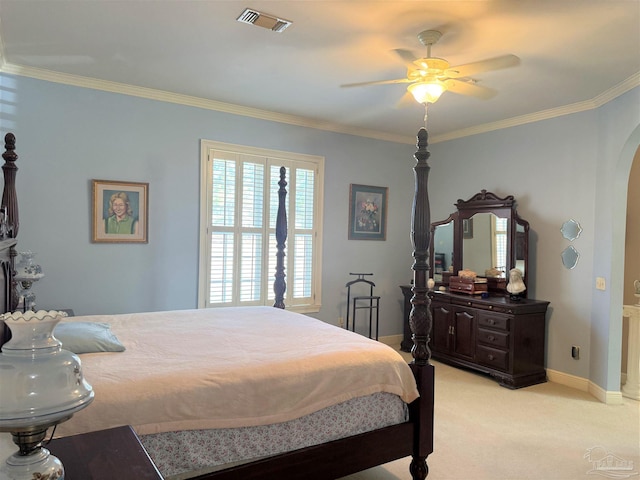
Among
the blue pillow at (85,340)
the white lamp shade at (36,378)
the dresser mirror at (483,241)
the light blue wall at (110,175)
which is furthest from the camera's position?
the dresser mirror at (483,241)

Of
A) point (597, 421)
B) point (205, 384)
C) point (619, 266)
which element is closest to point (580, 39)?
point (619, 266)

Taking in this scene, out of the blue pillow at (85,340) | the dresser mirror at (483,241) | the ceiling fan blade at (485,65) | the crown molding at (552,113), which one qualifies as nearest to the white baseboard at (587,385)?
the dresser mirror at (483,241)

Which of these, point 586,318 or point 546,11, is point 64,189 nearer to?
point 546,11

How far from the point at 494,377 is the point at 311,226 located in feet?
8.28

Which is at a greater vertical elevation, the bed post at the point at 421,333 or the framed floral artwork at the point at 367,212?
the framed floral artwork at the point at 367,212

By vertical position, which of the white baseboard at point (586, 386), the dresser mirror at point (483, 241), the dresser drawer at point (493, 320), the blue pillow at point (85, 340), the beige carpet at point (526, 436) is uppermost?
the dresser mirror at point (483, 241)

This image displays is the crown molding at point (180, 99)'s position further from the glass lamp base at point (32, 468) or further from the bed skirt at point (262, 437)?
the glass lamp base at point (32, 468)

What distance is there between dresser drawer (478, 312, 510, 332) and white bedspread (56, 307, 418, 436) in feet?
7.14

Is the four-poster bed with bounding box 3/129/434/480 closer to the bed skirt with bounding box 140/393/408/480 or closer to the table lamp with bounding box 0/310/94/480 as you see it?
the bed skirt with bounding box 140/393/408/480

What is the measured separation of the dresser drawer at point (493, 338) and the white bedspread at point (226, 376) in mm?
2191

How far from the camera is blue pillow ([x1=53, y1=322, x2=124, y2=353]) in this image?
7.10 ft

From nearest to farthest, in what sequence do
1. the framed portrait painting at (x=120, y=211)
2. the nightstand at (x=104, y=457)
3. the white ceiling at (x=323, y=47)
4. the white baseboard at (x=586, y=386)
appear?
the nightstand at (x=104, y=457) < the white ceiling at (x=323, y=47) < the white baseboard at (x=586, y=386) < the framed portrait painting at (x=120, y=211)

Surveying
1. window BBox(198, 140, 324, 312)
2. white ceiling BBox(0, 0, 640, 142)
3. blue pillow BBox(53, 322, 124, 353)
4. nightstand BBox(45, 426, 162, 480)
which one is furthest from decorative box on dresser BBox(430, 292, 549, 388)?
nightstand BBox(45, 426, 162, 480)

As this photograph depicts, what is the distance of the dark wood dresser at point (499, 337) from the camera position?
13.8ft
